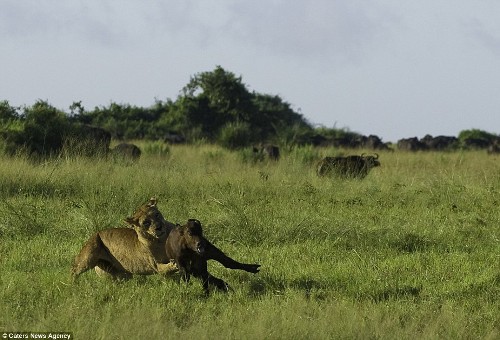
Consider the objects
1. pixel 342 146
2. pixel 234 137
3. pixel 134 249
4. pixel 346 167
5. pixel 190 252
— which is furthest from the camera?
pixel 342 146

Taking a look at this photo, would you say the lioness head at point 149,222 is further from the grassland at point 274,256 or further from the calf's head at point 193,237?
the calf's head at point 193,237

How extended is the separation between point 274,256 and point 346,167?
9.25 meters

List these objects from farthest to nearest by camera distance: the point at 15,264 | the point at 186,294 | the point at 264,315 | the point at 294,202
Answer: the point at 294,202
the point at 15,264
the point at 186,294
the point at 264,315

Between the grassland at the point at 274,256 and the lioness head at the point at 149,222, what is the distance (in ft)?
1.36

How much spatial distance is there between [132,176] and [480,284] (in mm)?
8313

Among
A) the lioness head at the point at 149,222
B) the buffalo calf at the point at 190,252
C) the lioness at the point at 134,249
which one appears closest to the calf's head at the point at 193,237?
the buffalo calf at the point at 190,252

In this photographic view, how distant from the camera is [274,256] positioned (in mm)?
8992

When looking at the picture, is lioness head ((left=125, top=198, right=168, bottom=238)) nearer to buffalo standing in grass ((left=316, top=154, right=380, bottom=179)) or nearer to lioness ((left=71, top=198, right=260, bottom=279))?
lioness ((left=71, top=198, right=260, bottom=279))

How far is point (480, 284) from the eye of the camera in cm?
773

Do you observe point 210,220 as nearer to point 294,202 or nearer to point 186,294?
point 294,202

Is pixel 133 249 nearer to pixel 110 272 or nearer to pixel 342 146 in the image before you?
pixel 110 272

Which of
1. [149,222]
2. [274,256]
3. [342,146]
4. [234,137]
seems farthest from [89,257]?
[342,146]

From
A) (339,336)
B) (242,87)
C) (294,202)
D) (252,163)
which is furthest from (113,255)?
(242,87)

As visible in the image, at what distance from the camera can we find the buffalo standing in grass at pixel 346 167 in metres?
17.5
